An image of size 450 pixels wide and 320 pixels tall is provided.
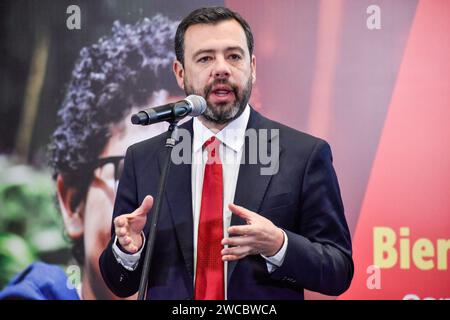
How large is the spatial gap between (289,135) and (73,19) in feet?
6.44

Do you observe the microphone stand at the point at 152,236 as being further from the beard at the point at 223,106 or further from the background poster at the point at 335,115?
the background poster at the point at 335,115

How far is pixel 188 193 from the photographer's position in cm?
246

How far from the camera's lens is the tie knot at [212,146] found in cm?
253

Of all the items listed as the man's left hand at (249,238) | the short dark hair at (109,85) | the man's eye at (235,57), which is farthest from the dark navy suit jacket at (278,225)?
the short dark hair at (109,85)

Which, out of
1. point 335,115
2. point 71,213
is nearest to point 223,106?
point 335,115

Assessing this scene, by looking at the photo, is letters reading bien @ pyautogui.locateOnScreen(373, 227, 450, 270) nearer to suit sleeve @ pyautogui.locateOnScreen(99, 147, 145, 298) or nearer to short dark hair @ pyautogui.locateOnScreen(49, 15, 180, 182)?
short dark hair @ pyautogui.locateOnScreen(49, 15, 180, 182)

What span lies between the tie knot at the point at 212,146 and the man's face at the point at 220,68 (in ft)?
0.27

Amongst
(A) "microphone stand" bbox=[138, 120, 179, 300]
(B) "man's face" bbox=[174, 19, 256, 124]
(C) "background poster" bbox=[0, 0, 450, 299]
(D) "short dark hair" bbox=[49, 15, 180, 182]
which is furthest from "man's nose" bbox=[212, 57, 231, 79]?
(D) "short dark hair" bbox=[49, 15, 180, 182]

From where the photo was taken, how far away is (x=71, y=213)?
12.4 feet

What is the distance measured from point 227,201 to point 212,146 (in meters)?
0.24

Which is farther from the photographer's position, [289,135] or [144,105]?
[144,105]

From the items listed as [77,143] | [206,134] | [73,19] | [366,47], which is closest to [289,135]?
[206,134]

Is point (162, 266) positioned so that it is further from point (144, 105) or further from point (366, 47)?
point (366, 47)

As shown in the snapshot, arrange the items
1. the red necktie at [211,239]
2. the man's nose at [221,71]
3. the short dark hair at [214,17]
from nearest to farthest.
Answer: the red necktie at [211,239] < the man's nose at [221,71] < the short dark hair at [214,17]
